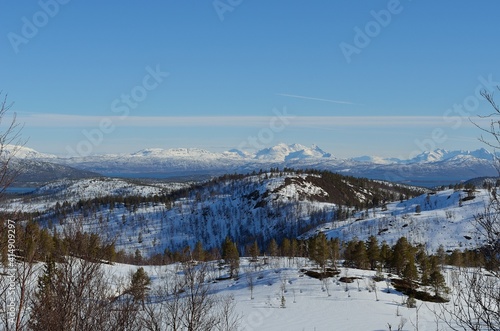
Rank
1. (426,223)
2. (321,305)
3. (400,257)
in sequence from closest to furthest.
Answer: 1. (321,305)
2. (400,257)
3. (426,223)

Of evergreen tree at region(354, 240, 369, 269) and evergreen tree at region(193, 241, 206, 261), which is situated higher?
evergreen tree at region(354, 240, 369, 269)

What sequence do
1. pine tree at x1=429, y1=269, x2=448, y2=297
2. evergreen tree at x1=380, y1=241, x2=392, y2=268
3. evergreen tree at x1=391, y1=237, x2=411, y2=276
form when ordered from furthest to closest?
evergreen tree at x1=380, y1=241, x2=392, y2=268 < evergreen tree at x1=391, y1=237, x2=411, y2=276 < pine tree at x1=429, y1=269, x2=448, y2=297

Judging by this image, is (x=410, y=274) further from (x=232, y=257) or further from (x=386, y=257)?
(x=232, y=257)

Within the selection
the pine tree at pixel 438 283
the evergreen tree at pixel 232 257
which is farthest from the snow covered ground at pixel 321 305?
the evergreen tree at pixel 232 257

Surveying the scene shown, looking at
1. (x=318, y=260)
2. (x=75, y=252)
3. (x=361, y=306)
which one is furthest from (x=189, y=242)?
(x=75, y=252)

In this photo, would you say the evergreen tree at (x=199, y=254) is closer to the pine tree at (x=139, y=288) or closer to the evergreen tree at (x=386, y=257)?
the evergreen tree at (x=386, y=257)

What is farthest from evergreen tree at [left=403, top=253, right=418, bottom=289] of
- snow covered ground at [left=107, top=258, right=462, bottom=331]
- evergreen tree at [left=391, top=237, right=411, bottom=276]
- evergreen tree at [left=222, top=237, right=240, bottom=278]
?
evergreen tree at [left=222, top=237, right=240, bottom=278]

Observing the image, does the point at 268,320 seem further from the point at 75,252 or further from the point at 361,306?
the point at 75,252

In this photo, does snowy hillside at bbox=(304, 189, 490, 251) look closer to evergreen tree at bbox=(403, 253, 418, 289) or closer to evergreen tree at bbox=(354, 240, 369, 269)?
evergreen tree at bbox=(354, 240, 369, 269)

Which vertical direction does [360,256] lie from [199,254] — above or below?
above

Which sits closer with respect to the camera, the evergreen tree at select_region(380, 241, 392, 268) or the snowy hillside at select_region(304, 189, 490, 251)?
the evergreen tree at select_region(380, 241, 392, 268)

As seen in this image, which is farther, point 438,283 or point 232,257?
point 232,257

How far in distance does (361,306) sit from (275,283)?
433 inches

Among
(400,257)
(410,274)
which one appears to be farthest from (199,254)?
(410,274)
